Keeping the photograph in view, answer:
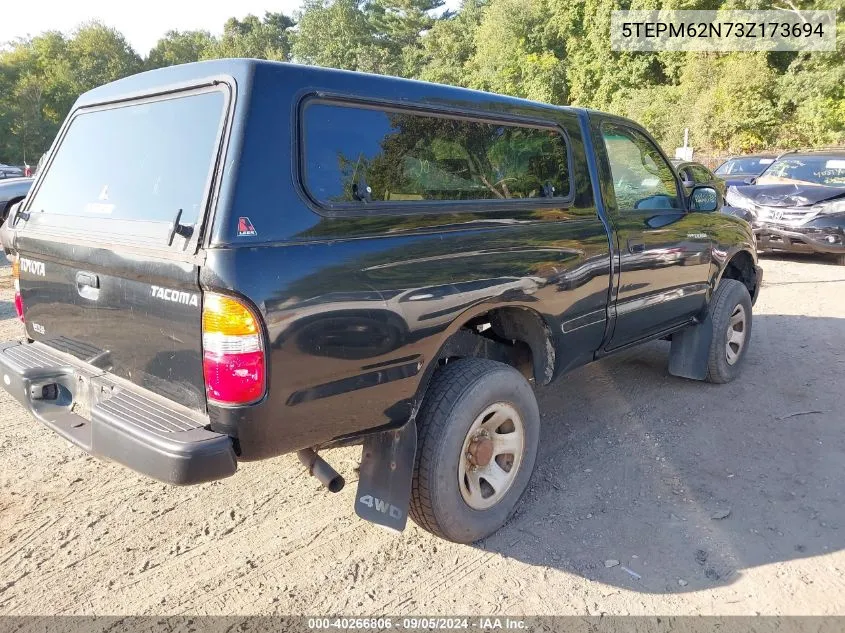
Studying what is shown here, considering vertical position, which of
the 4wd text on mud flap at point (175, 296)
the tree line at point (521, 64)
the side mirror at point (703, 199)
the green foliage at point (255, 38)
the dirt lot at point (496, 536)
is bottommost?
the dirt lot at point (496, 536)

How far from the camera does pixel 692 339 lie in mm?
4547

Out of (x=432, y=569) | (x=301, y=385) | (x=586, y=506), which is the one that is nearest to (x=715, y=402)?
(x=586, y=506)

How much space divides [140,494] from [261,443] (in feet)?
4.72

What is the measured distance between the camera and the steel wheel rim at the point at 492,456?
9.08 ft

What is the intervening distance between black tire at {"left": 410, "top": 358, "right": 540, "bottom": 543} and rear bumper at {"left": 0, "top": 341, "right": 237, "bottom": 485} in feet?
2.74

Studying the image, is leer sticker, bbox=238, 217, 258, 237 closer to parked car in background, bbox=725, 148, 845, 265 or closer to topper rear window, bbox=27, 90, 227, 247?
topper rear window, bbox=27, 90, 227, 247

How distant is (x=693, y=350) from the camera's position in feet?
14.8

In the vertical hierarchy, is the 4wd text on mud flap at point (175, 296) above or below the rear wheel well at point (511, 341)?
above

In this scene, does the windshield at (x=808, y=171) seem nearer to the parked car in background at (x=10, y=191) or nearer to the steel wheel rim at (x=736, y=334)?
the steel wheel rim at (x=736, y=334)

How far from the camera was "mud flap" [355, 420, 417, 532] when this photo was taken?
2508 mm

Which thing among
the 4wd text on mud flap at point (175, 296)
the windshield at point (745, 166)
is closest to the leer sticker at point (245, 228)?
the 4wd text on mud flap at point (175, 296)

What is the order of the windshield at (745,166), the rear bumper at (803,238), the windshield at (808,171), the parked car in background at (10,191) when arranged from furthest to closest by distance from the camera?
the windshield at (745,166) < the parked car in background at (10,191) < the windshield at (808,171) < the rear bumper at (803,238)

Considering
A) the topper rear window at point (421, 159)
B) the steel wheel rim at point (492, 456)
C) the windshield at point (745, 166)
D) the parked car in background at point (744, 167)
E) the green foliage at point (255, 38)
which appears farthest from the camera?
the green foliage at point (255, 38)

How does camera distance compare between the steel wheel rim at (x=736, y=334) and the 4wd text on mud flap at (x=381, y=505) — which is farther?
the steel wheel rim at (x=736, y=334)
